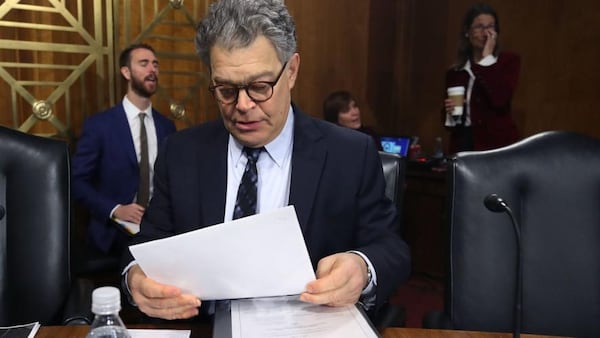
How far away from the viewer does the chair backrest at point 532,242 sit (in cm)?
129

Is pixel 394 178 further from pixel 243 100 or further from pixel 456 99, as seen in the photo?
pixel 456 99

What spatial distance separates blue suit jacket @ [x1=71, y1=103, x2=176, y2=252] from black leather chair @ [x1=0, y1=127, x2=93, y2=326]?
1.28m

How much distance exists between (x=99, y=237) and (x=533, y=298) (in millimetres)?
2055

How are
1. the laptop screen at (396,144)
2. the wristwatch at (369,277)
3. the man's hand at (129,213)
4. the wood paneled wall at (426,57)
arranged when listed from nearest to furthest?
the wristwatch at (369,277), the man's hand at (129,213), the wood paneled wall at (426,57), the laptop screen at (396,144)

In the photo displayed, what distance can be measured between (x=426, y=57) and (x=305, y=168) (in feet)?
11.3

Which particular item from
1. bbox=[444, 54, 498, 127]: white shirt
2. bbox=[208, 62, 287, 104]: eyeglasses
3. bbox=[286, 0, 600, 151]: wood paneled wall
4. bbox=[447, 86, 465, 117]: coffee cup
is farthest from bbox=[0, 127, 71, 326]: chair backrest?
bbox=[286, 0, 600, 151]: wood paneled wall

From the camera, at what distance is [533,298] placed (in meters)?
1.30

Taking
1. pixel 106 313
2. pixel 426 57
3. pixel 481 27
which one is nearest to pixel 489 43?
pixel 481 27

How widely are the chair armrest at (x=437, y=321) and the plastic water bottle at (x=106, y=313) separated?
2.42 ft

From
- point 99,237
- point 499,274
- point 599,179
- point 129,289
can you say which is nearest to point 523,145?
point 599,179

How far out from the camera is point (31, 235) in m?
1.31

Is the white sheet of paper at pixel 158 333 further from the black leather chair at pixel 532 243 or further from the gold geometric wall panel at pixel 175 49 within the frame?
the gold geometric wall panel at pixel 175 49

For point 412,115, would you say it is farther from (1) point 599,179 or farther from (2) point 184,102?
(1) point 599,179

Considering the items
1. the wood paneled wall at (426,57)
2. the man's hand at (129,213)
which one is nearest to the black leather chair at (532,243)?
the man's hand at (129,213)
